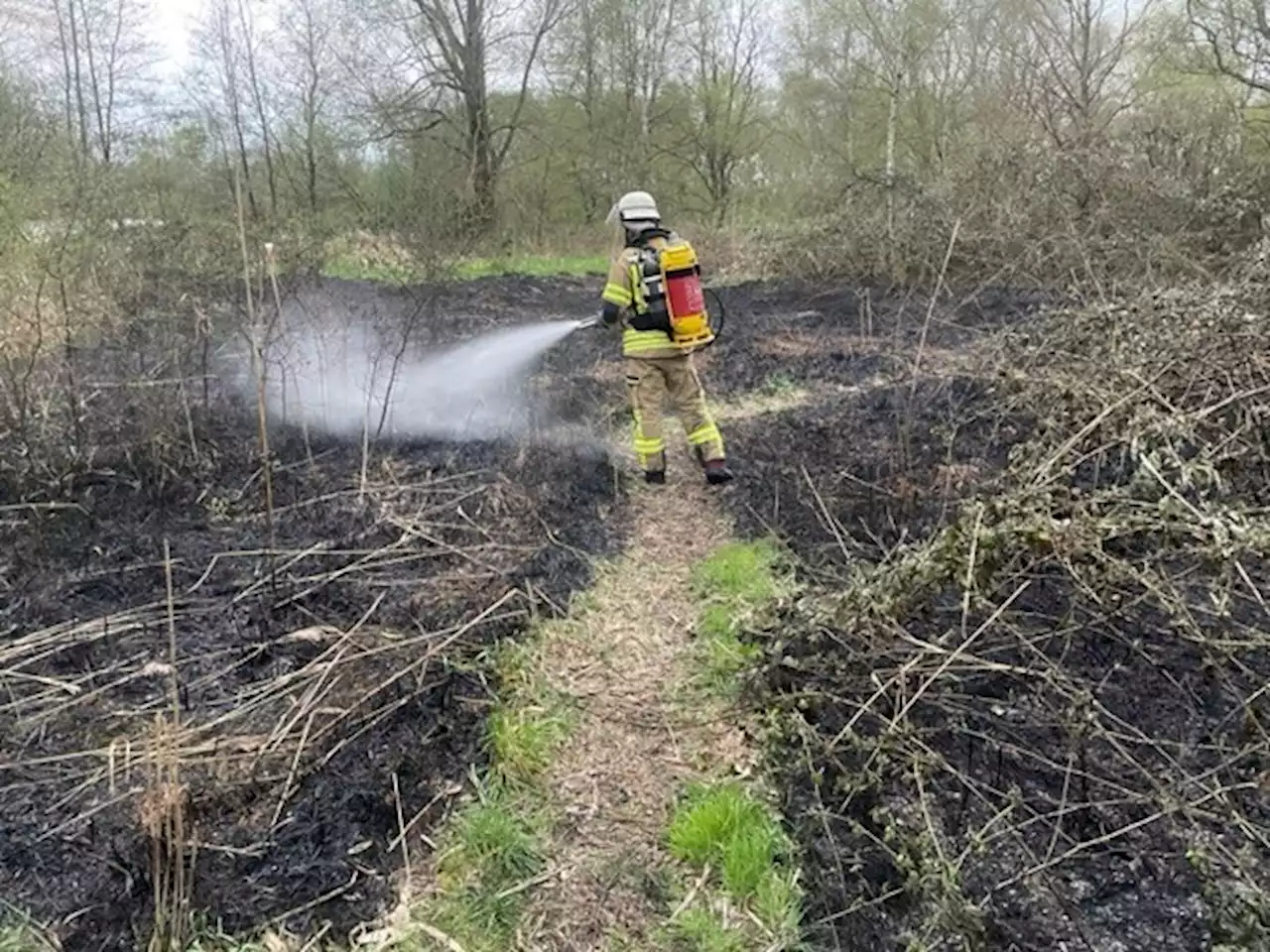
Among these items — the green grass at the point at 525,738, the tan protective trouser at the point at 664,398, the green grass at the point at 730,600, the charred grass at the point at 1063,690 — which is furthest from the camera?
the tan protective trouser at the point at 664,398

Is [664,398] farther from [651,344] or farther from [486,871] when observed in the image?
[486,871]

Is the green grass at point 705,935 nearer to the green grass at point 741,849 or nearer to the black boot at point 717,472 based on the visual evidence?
the green grass at point 741,849

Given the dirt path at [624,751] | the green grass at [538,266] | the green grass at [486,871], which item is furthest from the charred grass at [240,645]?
the green grass at [538,266]

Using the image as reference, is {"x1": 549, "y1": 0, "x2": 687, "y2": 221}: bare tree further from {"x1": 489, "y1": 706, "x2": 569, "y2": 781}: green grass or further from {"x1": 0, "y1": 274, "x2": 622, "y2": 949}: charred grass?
{"x1": 489, "y1": 706, "x2": 569, "y2": 781}: green grass

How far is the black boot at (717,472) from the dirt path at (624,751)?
35.4 inches

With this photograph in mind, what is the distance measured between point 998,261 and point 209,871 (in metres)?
11.5

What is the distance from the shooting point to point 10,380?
208 inches

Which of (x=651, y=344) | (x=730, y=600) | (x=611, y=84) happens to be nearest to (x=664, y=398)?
(x=651, y=344)

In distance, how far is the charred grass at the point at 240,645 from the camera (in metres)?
2.68

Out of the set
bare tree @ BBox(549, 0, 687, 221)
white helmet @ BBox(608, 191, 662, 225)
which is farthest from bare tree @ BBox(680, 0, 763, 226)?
white helmet @ BBox(608, 191, 662, 225)

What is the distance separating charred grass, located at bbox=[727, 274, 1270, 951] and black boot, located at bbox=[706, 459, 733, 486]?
1095 mm

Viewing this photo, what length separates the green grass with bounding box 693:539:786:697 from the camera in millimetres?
3824

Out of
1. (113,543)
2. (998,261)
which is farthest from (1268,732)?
(998,261)

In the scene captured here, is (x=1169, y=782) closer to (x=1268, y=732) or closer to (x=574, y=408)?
(x=1268, y=732)
